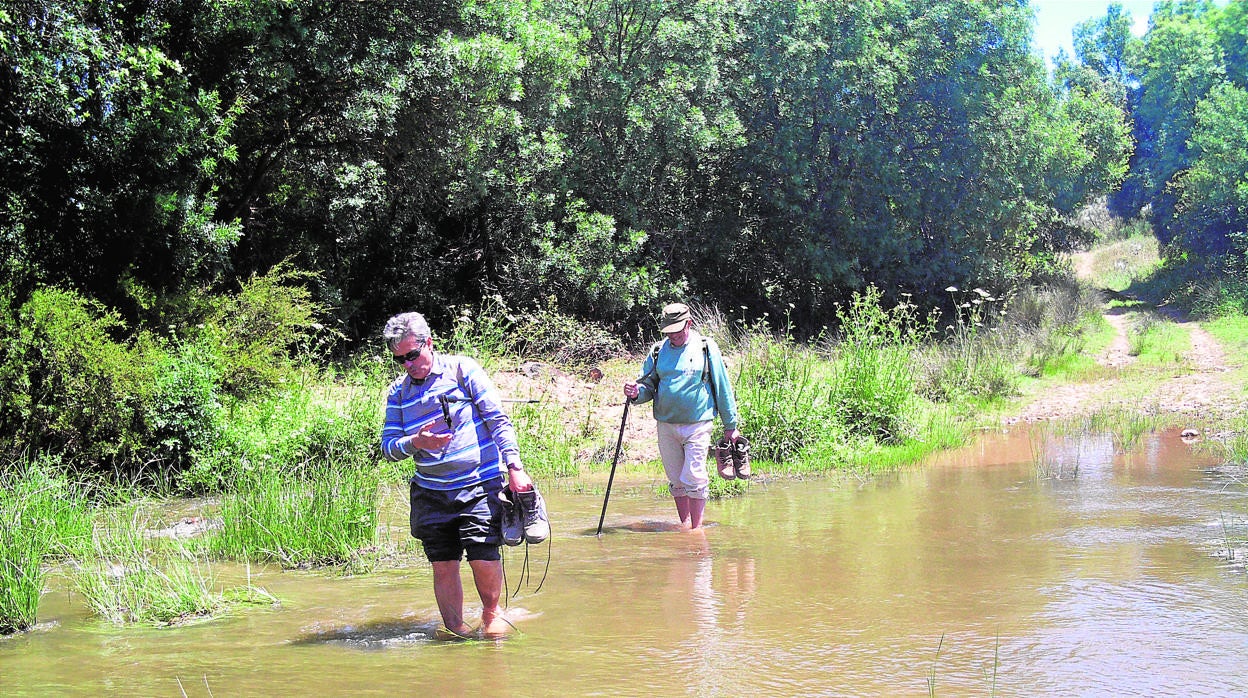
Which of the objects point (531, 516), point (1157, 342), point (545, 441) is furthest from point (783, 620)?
point (1157, 342)

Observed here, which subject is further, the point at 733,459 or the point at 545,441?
the point at 545,441

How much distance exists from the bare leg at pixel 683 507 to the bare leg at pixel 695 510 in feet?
0.34

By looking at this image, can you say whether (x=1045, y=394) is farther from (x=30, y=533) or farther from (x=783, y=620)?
(x=30, y=533)

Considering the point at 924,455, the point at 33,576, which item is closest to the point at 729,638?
the point at 33,576

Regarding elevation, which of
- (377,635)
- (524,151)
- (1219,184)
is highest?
(1219,184)

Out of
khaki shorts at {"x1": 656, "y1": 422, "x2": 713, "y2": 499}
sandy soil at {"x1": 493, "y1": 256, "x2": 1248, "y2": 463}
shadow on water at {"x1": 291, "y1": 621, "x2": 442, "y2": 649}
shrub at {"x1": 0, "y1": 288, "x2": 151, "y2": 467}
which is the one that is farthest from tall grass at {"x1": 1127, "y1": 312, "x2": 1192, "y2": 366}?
shrub at {"x1": 0, "y1": 288, "x2": 151, "y2": 467}

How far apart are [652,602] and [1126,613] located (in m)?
2.77

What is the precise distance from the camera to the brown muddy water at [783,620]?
16.6 ft

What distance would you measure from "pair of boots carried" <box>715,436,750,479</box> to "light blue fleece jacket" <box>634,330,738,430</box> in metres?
0.19

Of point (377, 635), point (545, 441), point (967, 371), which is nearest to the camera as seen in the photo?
point (377, 635)

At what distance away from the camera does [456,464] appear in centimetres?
572

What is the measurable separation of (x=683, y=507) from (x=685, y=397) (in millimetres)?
1037

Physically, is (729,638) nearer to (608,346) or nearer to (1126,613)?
(1126,613)

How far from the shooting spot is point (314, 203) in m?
19.1
